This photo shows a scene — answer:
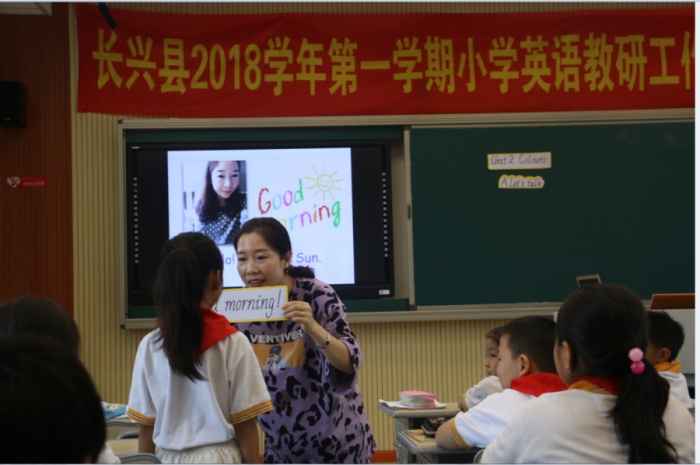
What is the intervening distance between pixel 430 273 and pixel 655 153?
69.5 inches

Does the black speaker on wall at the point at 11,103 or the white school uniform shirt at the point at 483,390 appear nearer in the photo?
the white school uniform shirt at the point at 483,390

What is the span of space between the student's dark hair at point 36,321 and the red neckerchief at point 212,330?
0.89 feet

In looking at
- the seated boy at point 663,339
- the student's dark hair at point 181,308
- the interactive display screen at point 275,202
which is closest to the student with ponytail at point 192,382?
the student's dark hair at point 181,308

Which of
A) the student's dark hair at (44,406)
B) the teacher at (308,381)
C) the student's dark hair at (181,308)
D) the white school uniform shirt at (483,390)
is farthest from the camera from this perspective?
the white school uniform shirt at (483,390)

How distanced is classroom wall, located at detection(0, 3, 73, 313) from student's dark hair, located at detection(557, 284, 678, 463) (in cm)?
340

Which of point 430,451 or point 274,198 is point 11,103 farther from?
point 430,451

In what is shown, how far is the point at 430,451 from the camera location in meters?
1.88

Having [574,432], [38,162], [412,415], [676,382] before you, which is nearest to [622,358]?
[574,432]

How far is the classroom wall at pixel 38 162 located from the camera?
367 centimetres

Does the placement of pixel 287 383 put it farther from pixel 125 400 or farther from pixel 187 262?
pixel 125 400

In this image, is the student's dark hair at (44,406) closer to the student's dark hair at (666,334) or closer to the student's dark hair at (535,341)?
the student's dark hair at (535,341)

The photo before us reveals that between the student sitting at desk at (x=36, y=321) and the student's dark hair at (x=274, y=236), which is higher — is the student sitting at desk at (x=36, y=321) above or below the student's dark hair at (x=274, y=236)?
below

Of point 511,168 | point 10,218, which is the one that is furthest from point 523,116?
point 10,218

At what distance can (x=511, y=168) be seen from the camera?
3.80 m
